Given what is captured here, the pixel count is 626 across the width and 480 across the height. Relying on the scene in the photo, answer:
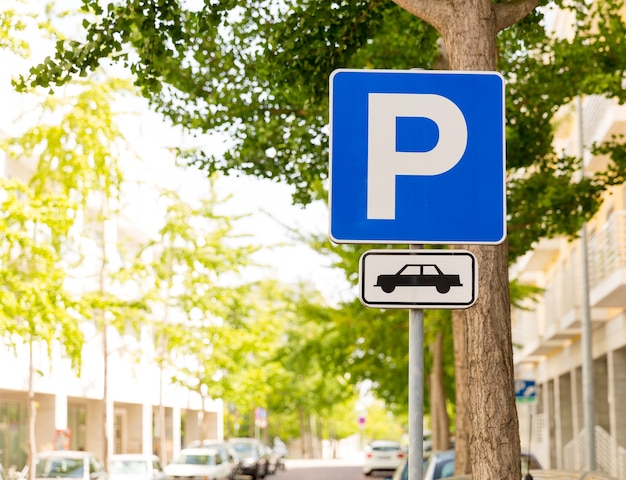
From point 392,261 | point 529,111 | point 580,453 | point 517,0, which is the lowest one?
point 580,453

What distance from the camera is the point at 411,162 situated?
16.8ft

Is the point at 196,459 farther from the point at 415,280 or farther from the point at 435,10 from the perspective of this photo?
the point at 415,280

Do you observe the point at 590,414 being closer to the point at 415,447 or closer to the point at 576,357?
the point at 576,357

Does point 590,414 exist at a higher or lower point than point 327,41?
lower

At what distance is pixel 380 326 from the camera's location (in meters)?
28.1

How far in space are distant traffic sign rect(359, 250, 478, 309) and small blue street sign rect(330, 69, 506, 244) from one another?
98mm

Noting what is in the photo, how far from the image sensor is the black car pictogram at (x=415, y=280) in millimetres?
5027

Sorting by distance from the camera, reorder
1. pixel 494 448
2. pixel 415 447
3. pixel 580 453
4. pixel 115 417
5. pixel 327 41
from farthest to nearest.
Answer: pixel 115 417
pixel 580 453
pixel 327 41
pixel 494 448
pixel 415 447

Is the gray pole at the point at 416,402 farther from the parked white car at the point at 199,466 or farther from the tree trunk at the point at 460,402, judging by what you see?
the parked white car at the point at 199,466

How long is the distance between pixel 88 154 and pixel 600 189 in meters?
11.3

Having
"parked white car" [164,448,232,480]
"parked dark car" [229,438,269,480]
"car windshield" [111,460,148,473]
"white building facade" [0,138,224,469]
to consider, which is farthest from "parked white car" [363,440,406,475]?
"car windshield" [111,460,148,473]

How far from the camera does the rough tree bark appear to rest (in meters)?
6.14

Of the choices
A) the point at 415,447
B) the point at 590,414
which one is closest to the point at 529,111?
the point at 590,414

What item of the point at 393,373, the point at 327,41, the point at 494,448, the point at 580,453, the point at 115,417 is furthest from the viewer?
the point at 115,417
